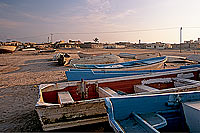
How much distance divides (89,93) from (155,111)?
2.60 meters

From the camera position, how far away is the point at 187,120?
330 cm

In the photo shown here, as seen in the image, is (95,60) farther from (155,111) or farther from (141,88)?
(155,111)

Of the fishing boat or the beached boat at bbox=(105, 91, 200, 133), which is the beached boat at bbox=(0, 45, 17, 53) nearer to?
the fishing boat

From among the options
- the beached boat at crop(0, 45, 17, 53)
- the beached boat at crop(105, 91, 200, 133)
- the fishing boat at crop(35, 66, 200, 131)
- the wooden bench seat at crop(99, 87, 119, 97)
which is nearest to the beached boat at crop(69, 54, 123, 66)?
the fishing boat at crop(35, 66, 200, 131)

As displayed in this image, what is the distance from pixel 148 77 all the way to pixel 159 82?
47 cm

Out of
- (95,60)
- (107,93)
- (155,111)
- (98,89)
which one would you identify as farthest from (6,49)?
(155,111)

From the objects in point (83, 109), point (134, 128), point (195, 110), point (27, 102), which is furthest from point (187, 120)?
point (27, 102)

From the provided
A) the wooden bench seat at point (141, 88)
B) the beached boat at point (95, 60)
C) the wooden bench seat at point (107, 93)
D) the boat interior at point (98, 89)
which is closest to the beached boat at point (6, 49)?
the beached boat at point (95, 60)

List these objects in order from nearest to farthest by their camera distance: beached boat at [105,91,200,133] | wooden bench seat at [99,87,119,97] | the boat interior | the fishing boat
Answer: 1. beached boat at [105,91,200,133]
2. the fishing boat
3. wooden bench seat at [99,87,119,97]
4. the boat interior

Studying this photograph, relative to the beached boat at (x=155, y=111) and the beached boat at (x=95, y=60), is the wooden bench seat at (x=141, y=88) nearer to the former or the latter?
the beached boat at (x=155, y=111)

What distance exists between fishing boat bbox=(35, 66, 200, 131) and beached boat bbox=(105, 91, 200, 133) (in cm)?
81

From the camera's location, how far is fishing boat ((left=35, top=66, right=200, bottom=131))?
390 centimetres

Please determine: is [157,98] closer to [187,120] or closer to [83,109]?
[187,120]

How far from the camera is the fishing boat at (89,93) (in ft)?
12.8
